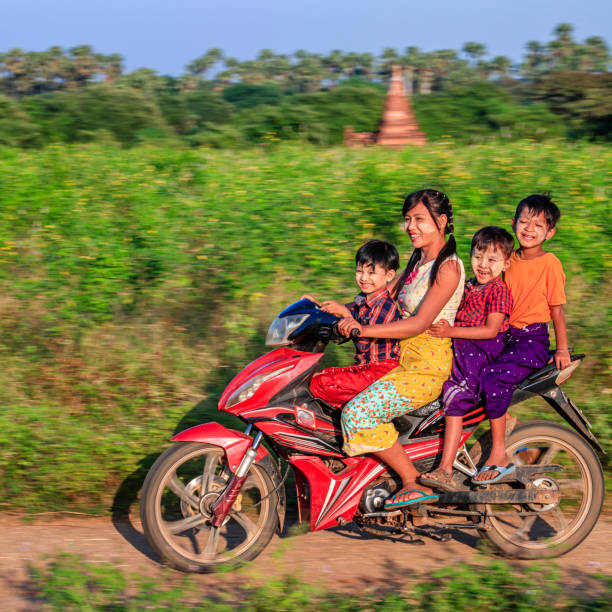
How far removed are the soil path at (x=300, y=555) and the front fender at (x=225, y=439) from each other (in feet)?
1.62

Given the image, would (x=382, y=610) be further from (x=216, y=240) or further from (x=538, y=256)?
(x=216, y=240)

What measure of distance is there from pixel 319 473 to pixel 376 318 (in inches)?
32.5

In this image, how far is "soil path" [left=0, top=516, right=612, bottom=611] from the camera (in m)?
4.02

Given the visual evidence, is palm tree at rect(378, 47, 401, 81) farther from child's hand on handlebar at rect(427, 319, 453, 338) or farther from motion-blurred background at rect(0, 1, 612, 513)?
child's hand on handlebar at rect(427, 319, 453, 338)

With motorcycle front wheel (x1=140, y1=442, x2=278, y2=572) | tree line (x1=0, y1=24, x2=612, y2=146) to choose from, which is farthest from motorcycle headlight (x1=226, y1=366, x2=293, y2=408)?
tree line (x1=0, y1=24, x2=612, y2=146)

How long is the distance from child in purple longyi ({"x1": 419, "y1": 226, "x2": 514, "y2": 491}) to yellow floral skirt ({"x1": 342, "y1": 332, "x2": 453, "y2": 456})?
0.09 metres

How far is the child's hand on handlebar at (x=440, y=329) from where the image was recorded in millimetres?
4020

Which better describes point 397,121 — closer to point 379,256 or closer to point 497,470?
point 379,256

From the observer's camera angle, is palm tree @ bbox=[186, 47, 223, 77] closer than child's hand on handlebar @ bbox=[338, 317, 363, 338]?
No

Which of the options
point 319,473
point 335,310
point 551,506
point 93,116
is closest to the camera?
point 335,310

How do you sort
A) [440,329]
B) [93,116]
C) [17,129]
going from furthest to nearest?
[93,116]
[17,129]
[440,329]

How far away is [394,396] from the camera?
401 cm

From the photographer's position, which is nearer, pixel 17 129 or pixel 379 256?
pixel 379 256

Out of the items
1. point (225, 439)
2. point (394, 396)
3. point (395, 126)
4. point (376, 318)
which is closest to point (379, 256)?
point (376, 318)
